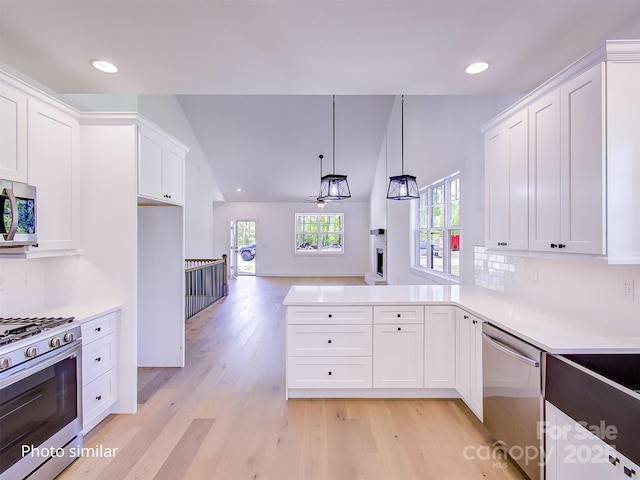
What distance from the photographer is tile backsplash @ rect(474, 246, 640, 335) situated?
1784 millimetres

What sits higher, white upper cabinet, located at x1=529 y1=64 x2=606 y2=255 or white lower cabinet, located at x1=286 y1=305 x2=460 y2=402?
white upper cabinet, located at x1=529 y1=64 x2=606 y2=255

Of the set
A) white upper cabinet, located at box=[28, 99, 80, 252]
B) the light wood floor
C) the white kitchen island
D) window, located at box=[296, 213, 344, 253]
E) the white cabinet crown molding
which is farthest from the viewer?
window, located at box=[296, 213, 344, 253]

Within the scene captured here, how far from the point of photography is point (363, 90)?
2.56m

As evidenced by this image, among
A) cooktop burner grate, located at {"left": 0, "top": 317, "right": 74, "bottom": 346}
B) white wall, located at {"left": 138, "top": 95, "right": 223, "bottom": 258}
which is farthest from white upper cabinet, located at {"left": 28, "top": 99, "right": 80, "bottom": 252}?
white wall, located at {"left": 138, "top": 95, "right": 223, "bottom": 258}

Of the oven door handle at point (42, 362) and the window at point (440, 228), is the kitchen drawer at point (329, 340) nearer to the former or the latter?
the oven door handle at point (42, 362)

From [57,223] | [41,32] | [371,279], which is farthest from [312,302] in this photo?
[371,279]

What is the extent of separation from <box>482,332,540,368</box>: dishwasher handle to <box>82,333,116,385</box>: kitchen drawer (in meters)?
2.79

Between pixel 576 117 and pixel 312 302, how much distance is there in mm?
2143

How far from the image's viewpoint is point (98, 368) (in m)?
2.28

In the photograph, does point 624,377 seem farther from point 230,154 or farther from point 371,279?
point 230,154

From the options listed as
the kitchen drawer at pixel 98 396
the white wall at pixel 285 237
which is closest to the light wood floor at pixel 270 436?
the kitchen drawer at pixel 98 396

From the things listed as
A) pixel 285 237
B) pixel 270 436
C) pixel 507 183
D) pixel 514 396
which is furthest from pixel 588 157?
pixel 285 237

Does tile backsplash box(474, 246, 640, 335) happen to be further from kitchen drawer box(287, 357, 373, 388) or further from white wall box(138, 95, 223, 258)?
white wall box(138, 95, 223, 258)

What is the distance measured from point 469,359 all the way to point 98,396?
283 centimetres
